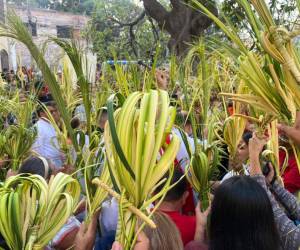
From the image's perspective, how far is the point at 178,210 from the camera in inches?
90.9

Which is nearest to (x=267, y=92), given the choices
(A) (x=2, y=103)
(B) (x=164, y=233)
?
(B) (x=164, y=233)

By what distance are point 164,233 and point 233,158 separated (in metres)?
0.99

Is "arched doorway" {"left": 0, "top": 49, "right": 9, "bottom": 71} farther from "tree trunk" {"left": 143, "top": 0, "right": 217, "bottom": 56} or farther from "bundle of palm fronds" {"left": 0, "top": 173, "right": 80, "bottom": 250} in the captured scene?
"bundle of palm fronds" {"left": 0, "top": 173, "right": 80, "bottom": 250}

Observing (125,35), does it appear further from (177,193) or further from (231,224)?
(231,224)

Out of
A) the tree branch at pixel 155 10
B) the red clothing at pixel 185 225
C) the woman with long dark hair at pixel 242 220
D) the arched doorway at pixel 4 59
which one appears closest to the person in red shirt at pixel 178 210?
the red clothing at pixel 185 225

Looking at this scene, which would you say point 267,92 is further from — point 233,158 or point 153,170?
point 233,158

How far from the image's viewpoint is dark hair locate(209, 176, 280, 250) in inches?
64.2

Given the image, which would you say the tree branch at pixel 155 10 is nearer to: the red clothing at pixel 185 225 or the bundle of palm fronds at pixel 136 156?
the red clothing at pixel 185 225

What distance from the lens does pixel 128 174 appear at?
1336 millimetres

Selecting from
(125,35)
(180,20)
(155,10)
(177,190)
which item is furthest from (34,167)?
(125,35)

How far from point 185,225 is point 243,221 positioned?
613 millimetres

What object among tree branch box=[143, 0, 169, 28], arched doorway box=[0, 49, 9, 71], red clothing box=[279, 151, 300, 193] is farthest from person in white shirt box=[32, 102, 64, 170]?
arched doorway box=[0, 49, 9, 71]

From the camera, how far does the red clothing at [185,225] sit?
218 cm

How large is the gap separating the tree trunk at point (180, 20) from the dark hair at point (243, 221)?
7276mm
